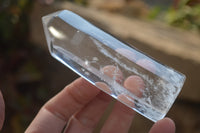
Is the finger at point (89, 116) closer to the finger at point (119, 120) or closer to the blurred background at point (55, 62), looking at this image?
the finger at point (119, 120)

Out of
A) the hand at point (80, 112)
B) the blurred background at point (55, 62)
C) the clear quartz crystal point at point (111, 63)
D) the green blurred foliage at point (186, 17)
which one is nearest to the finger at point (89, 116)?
the hand at point (80, 112)

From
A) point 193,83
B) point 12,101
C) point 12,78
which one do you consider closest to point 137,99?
point 193,83

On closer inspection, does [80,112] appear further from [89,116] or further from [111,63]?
[111,63]

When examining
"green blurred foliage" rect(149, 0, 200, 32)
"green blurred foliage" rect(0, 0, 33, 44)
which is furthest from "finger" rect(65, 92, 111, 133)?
"green blurred foliage" rect(149, 0, 200, 32)

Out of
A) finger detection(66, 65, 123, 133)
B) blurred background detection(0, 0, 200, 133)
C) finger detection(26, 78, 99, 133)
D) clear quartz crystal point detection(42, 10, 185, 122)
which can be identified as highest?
clear quartz crystal point detection(42, 10, 185, 122)

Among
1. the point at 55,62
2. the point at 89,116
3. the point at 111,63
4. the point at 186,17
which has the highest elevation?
the point at 111,63

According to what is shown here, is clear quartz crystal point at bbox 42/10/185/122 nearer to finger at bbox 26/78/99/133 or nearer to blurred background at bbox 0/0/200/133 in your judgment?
finger at bbox 26/78/99/133

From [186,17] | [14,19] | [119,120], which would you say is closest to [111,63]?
[119,120]
